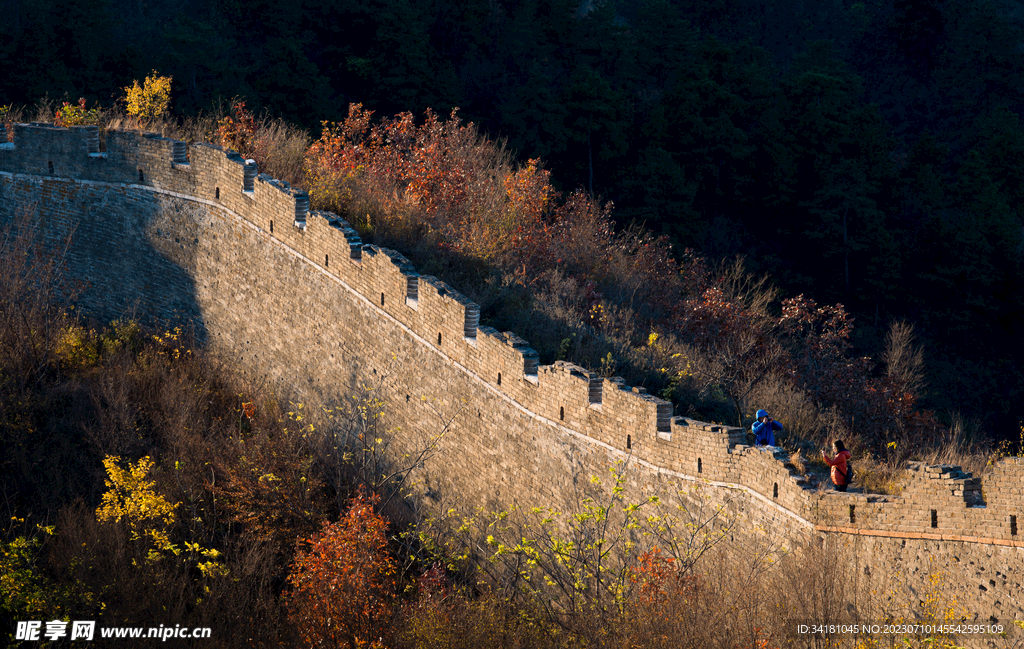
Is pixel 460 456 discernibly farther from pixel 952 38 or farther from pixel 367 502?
pixel 952 38

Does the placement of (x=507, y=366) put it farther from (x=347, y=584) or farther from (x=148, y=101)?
(x=148, y=101)

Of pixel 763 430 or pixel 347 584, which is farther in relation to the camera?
pixel 347 584

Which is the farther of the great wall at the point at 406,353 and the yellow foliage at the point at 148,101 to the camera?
the yellow foliage at the point at 148,101

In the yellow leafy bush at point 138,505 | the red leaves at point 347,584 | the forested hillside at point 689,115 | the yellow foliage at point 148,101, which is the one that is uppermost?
the forested hillside at point 689,115

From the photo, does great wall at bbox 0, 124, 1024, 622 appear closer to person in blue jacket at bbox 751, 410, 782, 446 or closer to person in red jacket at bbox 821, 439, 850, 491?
person in red jacket at bbox 821, 439, 850, 491

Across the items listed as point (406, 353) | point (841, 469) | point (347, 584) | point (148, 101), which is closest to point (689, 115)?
point (148, 101)

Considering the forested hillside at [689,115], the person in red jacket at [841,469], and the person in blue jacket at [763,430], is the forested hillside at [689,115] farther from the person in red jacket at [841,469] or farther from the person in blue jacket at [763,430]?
the person in red jacket at [841,469]

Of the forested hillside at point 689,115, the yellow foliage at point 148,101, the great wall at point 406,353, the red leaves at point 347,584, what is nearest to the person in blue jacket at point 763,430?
the great wall at point 406,353
